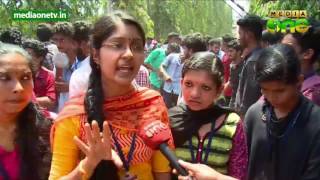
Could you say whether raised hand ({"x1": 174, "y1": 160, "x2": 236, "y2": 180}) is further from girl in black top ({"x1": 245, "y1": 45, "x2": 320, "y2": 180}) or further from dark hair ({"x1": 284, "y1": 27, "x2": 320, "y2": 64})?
dark hair ({"x1": 284, "y1": 27, "x2": 320, "y2": 64})

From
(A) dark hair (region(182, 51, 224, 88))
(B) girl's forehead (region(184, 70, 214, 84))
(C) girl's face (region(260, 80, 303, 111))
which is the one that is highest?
(A) dark hair (region(182, 51, 224, 88))

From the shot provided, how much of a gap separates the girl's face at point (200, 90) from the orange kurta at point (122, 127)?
0.82 ft

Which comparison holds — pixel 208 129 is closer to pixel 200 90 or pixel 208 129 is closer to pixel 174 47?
pixel 200 90

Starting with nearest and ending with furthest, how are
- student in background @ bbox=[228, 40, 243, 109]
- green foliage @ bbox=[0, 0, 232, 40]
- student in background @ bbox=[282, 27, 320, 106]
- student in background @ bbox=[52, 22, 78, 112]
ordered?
1. student in background @ bbox=[282, 27, 320, 106]
2. student in background @ bbox=[52, 22, 78, 112]
3. student in background @ bbox=[228, 40, 243, 109]
4. green foliage @ bbox=[0, 0, 232, 40]

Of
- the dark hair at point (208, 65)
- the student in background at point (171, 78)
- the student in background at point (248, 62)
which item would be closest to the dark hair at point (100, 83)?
the dark hair at point (208, 65)

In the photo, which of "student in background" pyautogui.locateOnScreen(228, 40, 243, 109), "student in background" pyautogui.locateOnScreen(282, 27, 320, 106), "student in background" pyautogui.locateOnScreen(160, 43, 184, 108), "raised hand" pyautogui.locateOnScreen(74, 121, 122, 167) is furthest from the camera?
"student in background" pyautogui.locateOnScreen(160, 43, 184, 108)

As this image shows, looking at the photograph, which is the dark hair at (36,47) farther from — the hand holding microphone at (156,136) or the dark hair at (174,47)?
the dark hair at (174,47)

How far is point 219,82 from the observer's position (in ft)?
7.56

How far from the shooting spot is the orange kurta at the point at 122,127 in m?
1.82

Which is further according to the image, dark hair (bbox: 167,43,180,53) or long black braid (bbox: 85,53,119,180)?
dark hair (bbox: 167,43,180,53)

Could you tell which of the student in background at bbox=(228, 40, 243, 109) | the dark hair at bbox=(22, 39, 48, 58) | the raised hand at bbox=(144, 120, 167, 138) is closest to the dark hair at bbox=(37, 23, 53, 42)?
the dark hair at bbox=(22, 39, 48, 58)

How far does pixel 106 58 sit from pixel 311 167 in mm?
1067

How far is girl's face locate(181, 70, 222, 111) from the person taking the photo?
2.24m

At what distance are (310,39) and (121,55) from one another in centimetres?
194
